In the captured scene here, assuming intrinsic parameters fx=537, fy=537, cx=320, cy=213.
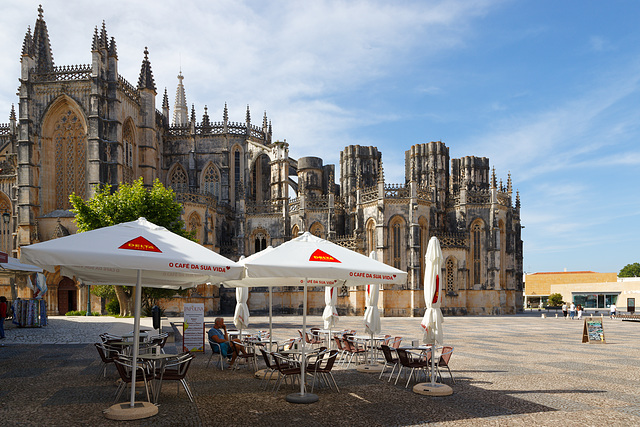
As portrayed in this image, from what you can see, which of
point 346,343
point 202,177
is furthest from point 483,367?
point 202,177

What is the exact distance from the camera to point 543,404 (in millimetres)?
9312

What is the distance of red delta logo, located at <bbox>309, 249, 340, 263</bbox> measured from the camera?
9.73 meters

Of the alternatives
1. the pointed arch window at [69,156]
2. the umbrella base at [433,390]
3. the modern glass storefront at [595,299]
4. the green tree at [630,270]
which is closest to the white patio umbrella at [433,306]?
the umbrella base at [433,390]

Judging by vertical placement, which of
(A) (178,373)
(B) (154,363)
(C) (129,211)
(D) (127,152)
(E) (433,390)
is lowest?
(E) (433,390)

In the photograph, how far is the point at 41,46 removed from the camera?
45000 millimetres

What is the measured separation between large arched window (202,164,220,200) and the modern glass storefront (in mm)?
56798

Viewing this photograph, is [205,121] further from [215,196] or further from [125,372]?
[125,372]

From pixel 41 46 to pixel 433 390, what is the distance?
46.6 meters

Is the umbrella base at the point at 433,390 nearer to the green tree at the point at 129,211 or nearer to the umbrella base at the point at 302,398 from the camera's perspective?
the umbrella base at the point at 302,398

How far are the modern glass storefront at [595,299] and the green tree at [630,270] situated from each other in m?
60.9

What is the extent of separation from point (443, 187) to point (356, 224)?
14.3 m

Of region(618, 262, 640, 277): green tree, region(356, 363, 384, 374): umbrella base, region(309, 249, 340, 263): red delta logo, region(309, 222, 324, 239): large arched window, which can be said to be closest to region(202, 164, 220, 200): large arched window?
region(309, 222, 324, 239): large arched window

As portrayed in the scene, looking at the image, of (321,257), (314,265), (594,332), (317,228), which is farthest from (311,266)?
(317,228)

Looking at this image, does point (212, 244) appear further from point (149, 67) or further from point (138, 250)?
point (138, 250)
